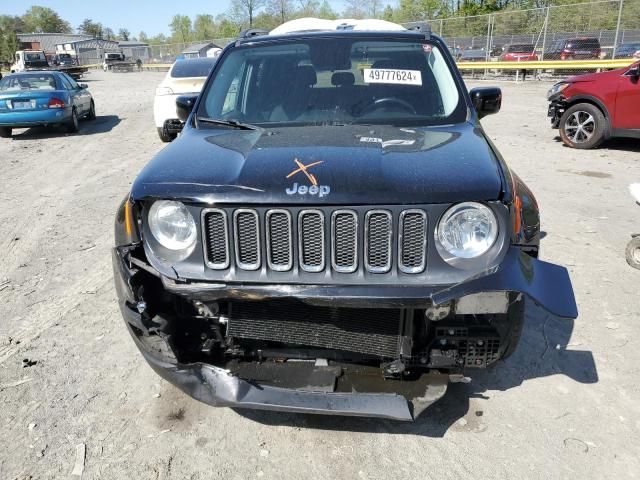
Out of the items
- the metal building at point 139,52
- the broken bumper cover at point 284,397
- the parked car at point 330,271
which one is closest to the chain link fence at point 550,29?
the parked car at point 330,271

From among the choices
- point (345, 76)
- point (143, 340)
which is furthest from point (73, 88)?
point (143, 340)

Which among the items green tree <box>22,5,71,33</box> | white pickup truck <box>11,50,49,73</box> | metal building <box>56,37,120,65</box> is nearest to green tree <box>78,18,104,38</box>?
green tree <box>22,5,71,33</box>

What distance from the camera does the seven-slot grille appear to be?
8.04 ft

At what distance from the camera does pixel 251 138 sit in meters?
3.22

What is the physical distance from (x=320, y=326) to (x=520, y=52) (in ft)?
91.4

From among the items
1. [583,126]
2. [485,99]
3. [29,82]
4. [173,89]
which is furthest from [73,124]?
[485,99]

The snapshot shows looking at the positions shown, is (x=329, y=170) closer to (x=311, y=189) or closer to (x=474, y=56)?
(x=311, y=189)

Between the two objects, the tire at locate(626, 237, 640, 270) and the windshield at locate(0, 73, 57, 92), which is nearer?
the tire at locate(626, 237, 640, 270)

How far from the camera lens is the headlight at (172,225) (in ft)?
8.56

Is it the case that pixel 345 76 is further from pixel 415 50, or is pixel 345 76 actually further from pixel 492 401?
pixel 492 401

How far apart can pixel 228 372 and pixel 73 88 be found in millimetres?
13173

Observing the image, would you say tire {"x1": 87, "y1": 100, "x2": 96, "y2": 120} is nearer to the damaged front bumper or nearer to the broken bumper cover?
the damaged front bumper

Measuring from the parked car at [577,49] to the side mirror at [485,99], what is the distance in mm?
23154

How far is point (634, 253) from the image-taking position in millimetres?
4945
